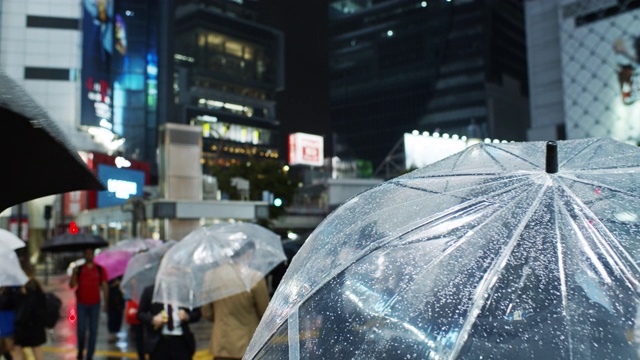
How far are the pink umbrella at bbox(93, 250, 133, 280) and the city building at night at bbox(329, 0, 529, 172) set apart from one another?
8484cm

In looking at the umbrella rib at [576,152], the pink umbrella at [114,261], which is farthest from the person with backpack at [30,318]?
the umbrella rib at [576,152]

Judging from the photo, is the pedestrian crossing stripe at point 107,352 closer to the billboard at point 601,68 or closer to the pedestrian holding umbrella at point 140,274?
the pedestrian holding umbrella at point 140,274

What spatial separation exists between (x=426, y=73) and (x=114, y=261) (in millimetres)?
103124

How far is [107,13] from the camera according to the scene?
206 ft

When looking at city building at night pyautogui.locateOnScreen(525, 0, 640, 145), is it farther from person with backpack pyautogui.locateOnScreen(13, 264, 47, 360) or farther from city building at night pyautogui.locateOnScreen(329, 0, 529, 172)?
person with backpack pyautogui.locateOnScreen(13, 264, 47, 360)

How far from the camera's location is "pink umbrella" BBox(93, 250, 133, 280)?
13008mm

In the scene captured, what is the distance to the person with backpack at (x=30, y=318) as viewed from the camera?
24.2 feet

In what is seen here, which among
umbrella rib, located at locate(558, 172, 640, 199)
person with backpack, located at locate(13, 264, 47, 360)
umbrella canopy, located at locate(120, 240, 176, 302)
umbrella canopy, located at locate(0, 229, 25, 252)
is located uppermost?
umbrella rib, located at locate(558, 172, 640, 199)

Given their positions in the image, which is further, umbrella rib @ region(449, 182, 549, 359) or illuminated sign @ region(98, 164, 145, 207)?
illuminated sign @ region(98, 164, 145, 207)

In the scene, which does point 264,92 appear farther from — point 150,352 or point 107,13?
point 150,352

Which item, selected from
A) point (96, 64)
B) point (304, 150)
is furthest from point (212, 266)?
point (304, 150)

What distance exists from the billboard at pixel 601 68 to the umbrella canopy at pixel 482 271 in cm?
4974

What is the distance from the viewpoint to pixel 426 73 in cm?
11162

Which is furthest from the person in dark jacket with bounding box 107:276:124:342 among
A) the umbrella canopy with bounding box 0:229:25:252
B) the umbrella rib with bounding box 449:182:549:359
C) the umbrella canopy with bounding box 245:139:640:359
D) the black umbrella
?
the umbrella rib with bounding box 449:182:549:359
